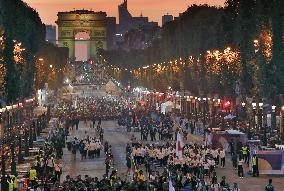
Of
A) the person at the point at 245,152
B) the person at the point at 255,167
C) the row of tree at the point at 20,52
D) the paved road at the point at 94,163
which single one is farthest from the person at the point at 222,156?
the row of tree at the point at 20,52

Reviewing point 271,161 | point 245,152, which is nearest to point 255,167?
point 271,161

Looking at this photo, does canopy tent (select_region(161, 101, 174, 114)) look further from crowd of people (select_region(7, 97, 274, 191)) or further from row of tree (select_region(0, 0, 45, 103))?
row of tree (select_region(0, 0, 45, 103))

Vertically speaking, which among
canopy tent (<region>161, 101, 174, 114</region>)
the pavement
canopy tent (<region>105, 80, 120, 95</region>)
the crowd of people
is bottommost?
the pavement

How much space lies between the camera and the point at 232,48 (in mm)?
90125

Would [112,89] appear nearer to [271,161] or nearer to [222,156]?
[222,156]

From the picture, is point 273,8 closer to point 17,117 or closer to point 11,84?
point 11,84

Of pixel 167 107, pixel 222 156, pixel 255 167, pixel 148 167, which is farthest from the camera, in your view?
pixel 167 107

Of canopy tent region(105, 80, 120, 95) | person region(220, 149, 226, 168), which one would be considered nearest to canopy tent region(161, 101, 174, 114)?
person region(220, 149, 226, 168)

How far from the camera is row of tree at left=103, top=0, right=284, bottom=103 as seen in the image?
236ft

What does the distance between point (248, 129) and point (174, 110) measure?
3630 centimetres

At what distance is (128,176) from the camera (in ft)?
159

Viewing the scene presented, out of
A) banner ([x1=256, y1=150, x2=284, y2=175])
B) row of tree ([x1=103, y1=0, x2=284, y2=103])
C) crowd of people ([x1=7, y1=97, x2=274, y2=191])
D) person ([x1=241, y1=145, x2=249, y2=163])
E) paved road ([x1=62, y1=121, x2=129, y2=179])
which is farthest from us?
row of tree ([x1=103, y1=0, x2=284, y2=103])

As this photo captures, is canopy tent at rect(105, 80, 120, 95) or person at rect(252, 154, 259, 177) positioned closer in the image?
person at rect(252, 154, 259, 177)

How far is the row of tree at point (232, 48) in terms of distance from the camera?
2835 inches
